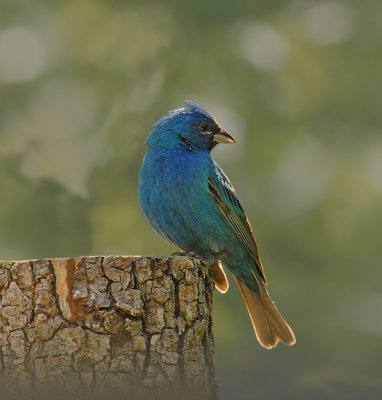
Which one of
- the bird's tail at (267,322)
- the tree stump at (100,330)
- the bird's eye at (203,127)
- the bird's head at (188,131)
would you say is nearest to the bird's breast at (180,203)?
the bird's head at (188,131)

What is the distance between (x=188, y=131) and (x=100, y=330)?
233cm

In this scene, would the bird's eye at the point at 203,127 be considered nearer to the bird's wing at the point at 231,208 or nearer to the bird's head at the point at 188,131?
the bird's head at the point at 188,131

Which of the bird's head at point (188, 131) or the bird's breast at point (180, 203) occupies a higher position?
the bird's head at point (188, 131)

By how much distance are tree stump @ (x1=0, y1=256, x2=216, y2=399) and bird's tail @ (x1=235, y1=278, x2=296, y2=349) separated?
1.72 m

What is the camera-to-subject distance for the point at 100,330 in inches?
149

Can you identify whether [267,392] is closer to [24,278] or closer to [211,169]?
[211,169]

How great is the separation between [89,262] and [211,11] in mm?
4940

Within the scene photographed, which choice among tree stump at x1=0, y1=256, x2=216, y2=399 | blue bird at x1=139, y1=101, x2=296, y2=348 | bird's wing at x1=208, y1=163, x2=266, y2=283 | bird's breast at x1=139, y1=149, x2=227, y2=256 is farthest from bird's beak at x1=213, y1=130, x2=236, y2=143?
tree stump at x1=0, y1=256, x2=216, y2=399

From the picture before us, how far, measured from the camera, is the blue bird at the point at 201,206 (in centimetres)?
529

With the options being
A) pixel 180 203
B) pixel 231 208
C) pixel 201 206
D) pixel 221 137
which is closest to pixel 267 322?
pixel 231 208

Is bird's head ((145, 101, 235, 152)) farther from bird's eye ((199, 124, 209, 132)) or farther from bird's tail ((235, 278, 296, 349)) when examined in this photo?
bird's tail ((235, 278, 296, 349))

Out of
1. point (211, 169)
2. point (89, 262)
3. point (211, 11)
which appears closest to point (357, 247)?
point (211, 169)

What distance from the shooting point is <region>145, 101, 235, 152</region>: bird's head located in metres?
5.64

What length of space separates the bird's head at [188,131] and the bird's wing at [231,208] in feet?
0.99
